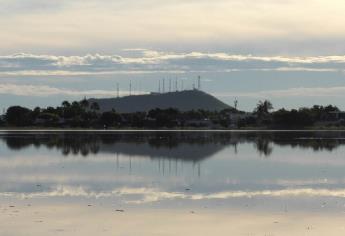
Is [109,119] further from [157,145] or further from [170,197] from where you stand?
[170,197]

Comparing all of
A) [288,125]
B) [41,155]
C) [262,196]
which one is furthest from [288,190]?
[288,125]

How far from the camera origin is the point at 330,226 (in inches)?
734

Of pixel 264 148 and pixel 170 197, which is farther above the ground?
pixel 264 148

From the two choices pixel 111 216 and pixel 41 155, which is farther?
pixel 41 155

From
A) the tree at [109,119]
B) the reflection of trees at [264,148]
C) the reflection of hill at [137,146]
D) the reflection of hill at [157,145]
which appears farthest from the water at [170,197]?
the tree at [109,119]

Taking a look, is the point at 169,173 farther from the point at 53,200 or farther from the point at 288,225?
the point at 288,225

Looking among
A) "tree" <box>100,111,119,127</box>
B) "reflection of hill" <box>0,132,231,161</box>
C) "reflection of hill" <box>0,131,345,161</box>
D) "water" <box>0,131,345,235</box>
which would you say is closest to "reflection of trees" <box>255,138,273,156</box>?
"reflection of hill" <box>0,131,345,161</box>

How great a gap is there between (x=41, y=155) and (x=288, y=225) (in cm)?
3135

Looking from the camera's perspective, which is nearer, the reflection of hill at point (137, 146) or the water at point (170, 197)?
the water at point (170, 197)

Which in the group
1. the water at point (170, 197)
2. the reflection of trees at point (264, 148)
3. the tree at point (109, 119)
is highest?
the tree at point (109, 119)

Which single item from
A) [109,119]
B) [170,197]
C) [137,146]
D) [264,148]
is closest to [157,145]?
[137,146]

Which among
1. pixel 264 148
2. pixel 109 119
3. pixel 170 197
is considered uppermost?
pixel 109 119

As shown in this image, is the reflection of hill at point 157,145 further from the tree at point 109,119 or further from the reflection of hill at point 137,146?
the tree at point 109,119

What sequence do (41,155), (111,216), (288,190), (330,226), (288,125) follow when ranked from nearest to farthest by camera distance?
(330,226)
(111,216)
(288,190)
(41,155)
(288,125)
